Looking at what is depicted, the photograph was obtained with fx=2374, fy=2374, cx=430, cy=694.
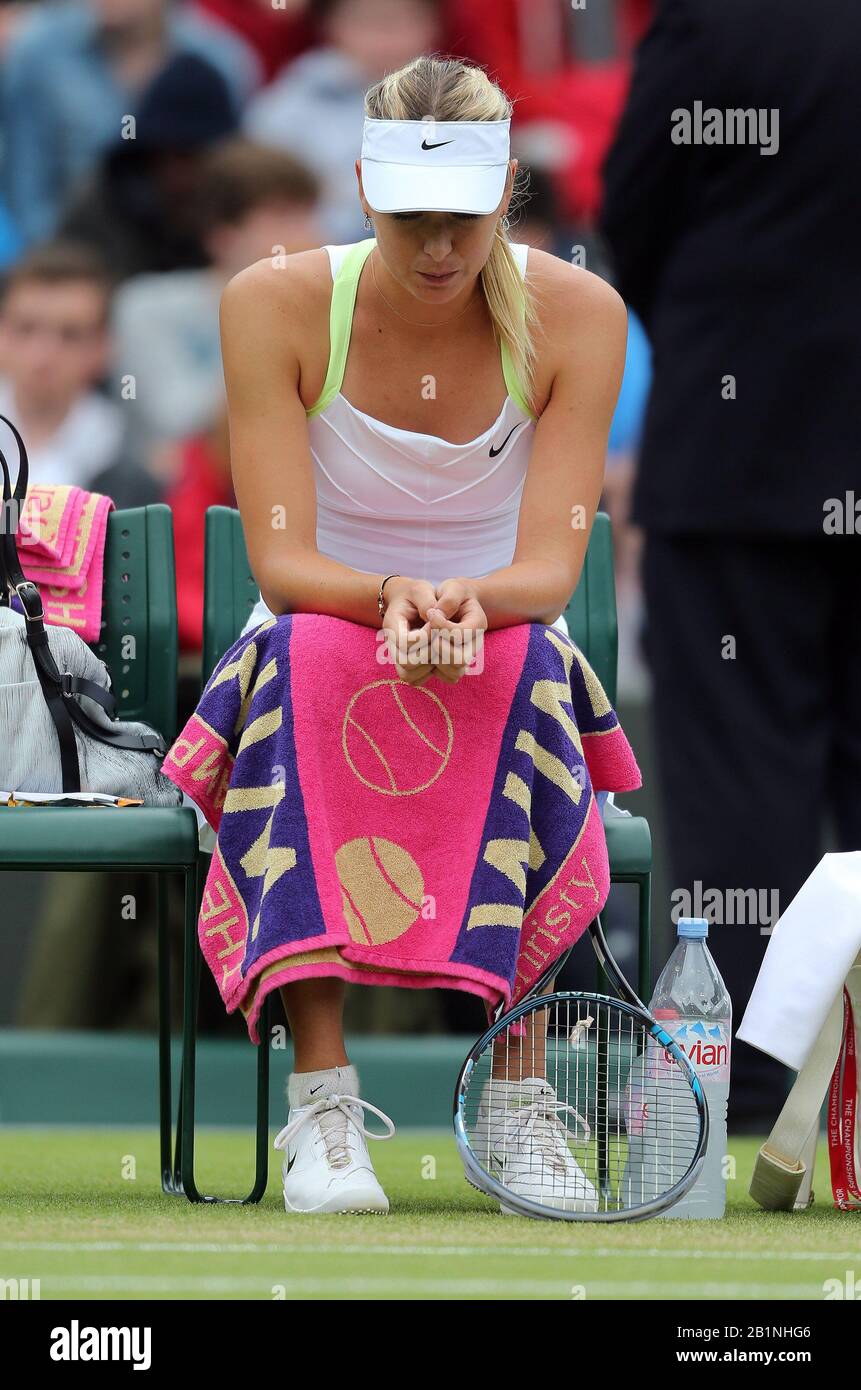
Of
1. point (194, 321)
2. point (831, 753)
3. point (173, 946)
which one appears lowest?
point (173, 946)

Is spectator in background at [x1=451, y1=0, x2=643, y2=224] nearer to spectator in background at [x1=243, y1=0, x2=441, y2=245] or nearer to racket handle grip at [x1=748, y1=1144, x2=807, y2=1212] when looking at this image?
spectator in background at [x1=243, y1=0, x2=441, y2=245]

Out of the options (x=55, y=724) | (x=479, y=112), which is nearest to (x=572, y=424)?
(x=479, y=112)

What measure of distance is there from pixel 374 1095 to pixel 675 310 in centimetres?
157

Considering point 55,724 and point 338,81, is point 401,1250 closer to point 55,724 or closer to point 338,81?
point 55,724

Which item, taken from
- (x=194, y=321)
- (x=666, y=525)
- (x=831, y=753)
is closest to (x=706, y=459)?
(x=666, y=525)

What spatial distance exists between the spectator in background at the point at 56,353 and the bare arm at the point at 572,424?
8.11ft

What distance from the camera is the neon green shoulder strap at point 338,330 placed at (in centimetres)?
306

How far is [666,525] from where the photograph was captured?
393 cm

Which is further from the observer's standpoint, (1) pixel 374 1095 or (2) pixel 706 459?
(1) pixel 374 1095

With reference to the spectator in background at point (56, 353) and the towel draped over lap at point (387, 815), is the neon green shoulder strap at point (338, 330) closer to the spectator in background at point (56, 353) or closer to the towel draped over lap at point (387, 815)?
the towel draped over lap at point (387, 815)

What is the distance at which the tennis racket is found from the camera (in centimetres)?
259
